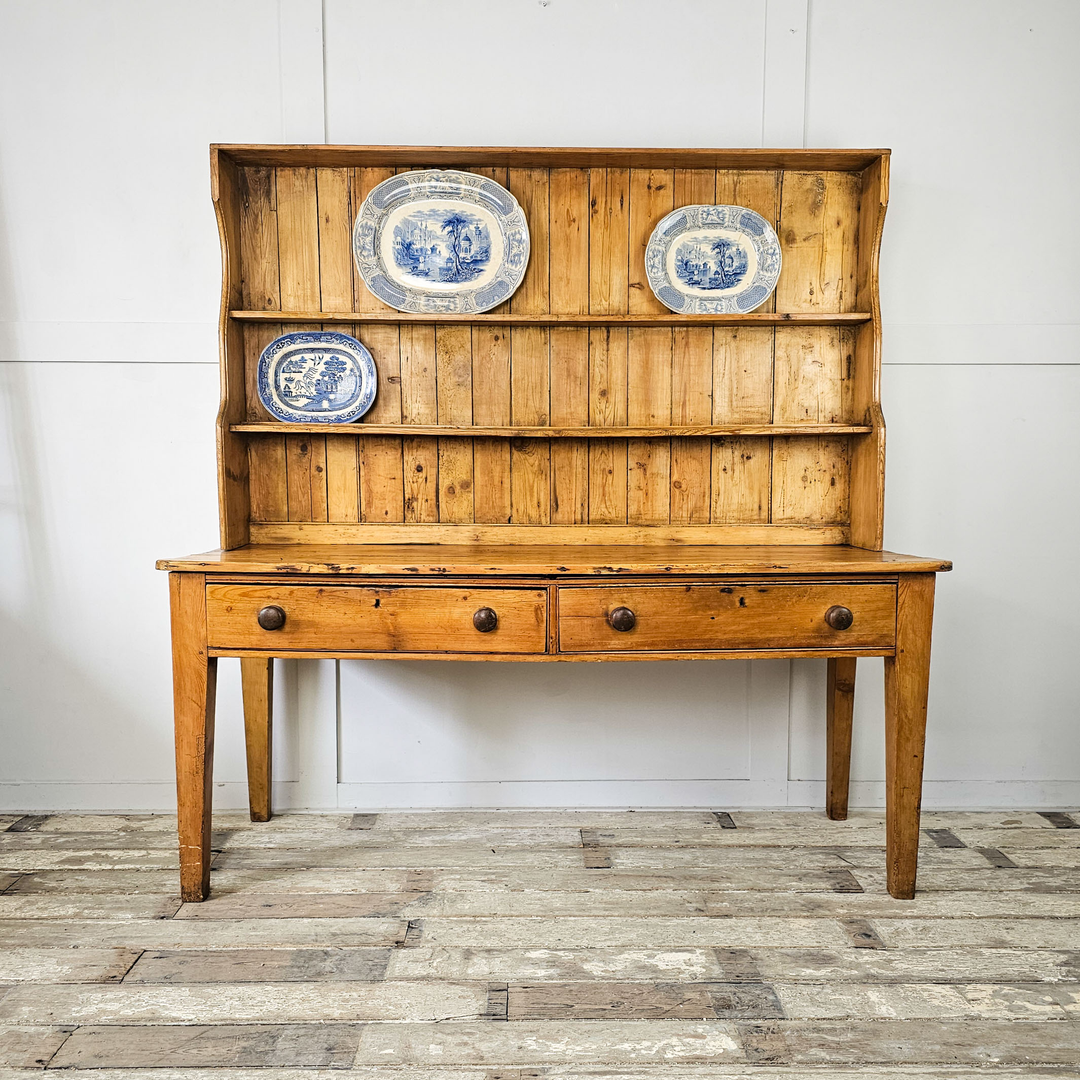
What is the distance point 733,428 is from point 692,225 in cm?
63

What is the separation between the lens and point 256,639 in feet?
6.26

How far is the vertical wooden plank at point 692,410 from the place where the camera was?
7.81 feet

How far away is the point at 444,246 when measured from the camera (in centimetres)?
230

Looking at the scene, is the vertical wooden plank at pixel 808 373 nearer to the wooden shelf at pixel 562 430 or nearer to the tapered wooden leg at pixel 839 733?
the wooden shelf at pixel 562 430

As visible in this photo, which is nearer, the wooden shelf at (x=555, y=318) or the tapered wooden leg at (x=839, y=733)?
the wooden shelf at (x=555, y=318)

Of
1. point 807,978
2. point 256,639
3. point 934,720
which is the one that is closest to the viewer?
point 807,978

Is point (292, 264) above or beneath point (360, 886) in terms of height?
above

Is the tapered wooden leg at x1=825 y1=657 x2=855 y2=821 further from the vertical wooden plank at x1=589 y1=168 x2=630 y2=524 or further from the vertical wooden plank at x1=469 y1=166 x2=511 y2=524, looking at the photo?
the vertical wooden plank at x1=469 y1=166 x2=511 y2=524

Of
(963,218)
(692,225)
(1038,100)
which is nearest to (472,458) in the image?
(692,225)

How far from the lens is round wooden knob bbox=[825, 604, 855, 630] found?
189cm

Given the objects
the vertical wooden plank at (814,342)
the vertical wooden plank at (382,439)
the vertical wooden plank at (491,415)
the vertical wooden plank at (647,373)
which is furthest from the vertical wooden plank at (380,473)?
the vertical wooden plank at (814,342)

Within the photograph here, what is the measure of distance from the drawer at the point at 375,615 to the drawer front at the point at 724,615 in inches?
4.5

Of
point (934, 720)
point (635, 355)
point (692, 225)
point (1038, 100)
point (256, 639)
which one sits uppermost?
point (1038, 100)

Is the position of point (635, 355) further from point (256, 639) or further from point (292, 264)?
point (256, 639)
